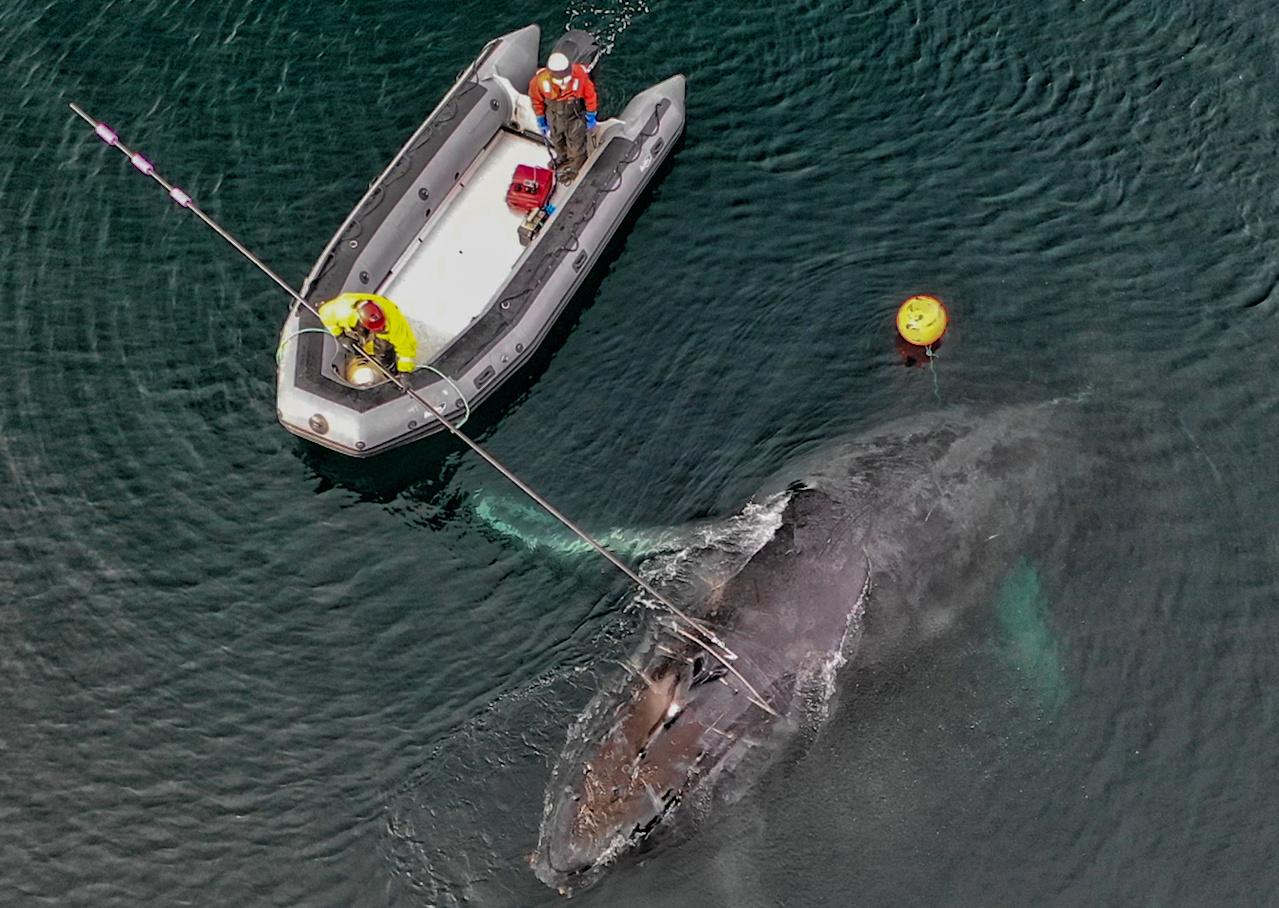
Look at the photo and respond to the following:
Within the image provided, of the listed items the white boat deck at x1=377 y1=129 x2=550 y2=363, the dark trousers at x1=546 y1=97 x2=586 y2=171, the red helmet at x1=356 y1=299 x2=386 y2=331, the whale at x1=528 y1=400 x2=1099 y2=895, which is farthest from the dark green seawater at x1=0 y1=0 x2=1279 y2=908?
the red helmet at x1=356 y1=299 x2=386 y2=331

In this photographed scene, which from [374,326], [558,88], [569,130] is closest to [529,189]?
[569,130]

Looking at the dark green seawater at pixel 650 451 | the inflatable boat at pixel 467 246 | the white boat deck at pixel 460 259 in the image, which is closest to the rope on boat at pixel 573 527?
the inflatable boat at pixel 467 246

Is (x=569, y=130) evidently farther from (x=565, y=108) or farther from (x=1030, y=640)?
(x=1030, y=640)

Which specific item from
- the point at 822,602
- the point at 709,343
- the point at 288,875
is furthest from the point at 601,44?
the point at 288,875

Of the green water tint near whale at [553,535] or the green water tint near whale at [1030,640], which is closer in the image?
the green water tint near whale at [1030,640]

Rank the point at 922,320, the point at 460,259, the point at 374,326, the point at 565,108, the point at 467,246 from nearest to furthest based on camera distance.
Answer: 1. the point at 374,326
2. the point at 565,108
3. the point at 922,320
4. the point at 460,259
5. the point at 467,246

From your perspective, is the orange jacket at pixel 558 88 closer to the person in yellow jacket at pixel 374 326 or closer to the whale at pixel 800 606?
the person in yellow jacket at pixel 374 326

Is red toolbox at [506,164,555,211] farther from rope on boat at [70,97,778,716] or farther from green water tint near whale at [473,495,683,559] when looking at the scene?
green water tint near whale at [473,495,683,559]
